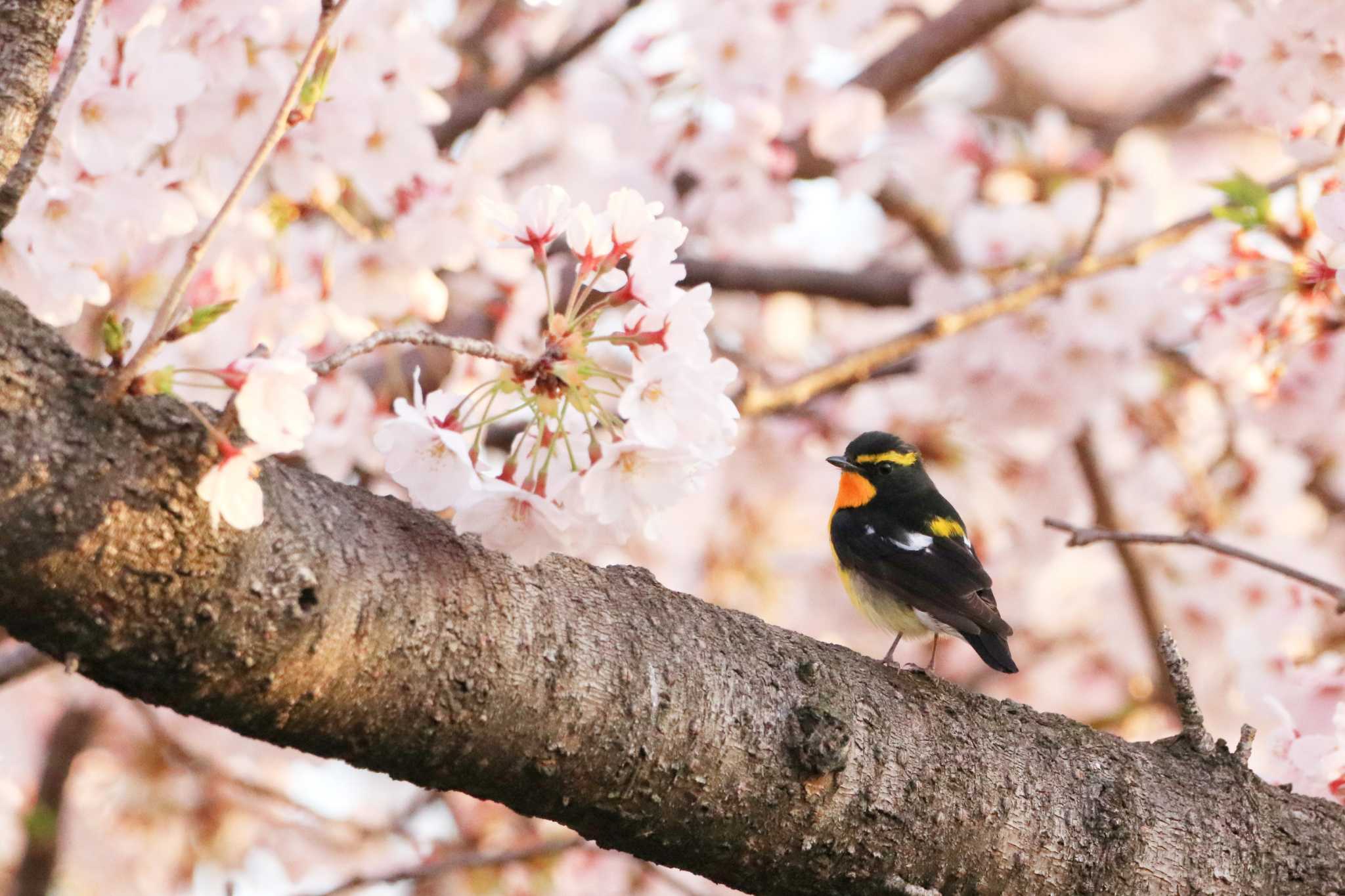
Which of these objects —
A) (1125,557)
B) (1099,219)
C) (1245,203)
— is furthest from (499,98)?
(1125,557)

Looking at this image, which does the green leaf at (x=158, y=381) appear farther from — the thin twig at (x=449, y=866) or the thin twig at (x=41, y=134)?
the thin twig at (x=449, y=866)

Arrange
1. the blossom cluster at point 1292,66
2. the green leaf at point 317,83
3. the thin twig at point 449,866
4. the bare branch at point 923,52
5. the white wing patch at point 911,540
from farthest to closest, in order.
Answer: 1. the bare branch at point 923,52
2. the white wing patch at point 911,540
3. the thin twig at point 449,866
4. the blossom cluster at point 1292,66
5. the green leaf at point 317,83

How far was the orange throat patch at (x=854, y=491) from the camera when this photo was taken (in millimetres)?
3707

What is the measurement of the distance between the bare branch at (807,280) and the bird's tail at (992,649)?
1779 mm

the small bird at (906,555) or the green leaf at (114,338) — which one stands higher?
the green leaf at (114,338)

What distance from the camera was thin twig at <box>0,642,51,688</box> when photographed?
9.90 ft

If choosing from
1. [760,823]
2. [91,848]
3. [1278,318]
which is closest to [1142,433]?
[1278,318]

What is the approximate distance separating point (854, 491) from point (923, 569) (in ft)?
2.29

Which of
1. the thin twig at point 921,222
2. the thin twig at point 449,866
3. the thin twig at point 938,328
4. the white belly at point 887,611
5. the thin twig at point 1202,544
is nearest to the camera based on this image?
the thin twig at point 1202,544

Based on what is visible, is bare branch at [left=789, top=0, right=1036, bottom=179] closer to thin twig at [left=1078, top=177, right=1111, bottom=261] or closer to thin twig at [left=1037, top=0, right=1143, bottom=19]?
thin twig at [left=1037, top=0, right=1143, bottom=19]

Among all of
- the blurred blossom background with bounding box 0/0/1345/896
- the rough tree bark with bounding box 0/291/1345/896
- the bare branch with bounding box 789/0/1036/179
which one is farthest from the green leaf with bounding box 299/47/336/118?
the bare branch with bounding box 789/0/1036/179

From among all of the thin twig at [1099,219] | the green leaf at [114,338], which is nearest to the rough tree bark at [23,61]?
the green leaf at [114,338]

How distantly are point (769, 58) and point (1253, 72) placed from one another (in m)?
1.66

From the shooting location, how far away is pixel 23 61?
5.14 ft
